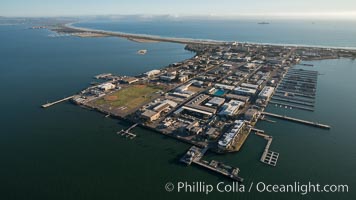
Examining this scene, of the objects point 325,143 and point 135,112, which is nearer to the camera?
point 325,143

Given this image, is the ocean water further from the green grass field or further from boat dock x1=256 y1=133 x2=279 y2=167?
the green grass field

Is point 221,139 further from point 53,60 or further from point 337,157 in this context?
point 53,60

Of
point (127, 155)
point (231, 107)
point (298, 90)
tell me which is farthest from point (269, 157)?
point (298, 90)

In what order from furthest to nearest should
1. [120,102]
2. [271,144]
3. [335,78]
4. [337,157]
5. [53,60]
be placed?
[53,60]
[335,78]
[120,102]
[271,144]
[337,157]

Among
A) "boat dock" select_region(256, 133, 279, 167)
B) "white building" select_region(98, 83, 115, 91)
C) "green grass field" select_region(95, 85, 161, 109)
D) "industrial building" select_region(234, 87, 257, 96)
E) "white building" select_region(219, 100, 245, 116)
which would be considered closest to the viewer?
"boat dock" select_region(256, 133, 279, 167)

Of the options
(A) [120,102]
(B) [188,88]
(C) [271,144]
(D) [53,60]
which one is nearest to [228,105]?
(C) [271,144]

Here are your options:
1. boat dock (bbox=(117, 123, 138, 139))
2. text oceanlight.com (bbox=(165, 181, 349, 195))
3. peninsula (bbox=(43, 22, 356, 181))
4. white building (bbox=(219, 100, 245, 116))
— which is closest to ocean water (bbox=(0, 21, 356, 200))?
text oceanlight.com (bbox=(165, 181, 349, 195))
